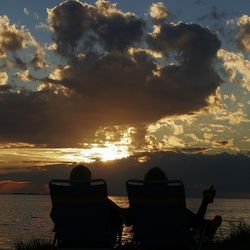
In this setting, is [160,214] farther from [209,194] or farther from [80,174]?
[80,174]

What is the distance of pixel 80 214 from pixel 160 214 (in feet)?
3.64

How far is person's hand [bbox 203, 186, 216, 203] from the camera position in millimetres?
6871

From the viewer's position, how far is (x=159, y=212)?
7.22m

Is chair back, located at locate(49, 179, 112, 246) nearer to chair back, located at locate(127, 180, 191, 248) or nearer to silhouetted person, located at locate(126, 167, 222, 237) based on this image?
chair back, located at locate(127, 180, 191, 248)

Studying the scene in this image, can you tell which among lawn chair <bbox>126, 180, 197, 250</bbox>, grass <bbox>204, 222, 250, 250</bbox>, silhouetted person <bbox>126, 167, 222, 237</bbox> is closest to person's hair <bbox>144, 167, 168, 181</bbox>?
silhouetted person <bbox>126, 167, 222, 237</bbox>

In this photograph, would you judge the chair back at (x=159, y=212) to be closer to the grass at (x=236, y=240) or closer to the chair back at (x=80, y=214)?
the chair back at (x=80, y=214)

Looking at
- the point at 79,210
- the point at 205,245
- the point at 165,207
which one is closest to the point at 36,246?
the point at 205,245

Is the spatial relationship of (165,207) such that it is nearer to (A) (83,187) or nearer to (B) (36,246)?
(A) (83,187)

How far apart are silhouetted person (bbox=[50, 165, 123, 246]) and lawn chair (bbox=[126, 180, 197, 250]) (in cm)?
33

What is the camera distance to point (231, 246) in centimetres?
1059

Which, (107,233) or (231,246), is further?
(231,246)

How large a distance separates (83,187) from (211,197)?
1707 millimetres

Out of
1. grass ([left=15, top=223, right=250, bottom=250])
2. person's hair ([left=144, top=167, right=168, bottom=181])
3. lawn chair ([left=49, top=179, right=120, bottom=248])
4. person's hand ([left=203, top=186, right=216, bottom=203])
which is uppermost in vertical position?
person's hair ([left=144, top=167, right=168, bottom=181])

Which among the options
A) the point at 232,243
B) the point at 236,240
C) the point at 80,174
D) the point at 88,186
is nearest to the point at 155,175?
the point at 88,186
